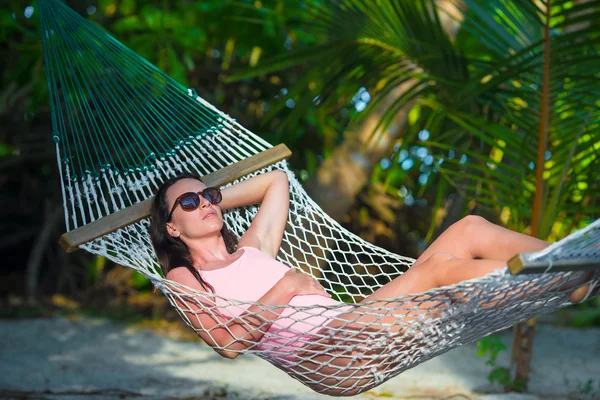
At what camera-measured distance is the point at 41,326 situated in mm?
4086

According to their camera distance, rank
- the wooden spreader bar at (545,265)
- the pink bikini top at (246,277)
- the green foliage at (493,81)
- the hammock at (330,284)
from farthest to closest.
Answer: the green foliage at (493,81), the pink bikini top at (246,277), the hammock at (330,284), the wooden spreader bar at (545,265)

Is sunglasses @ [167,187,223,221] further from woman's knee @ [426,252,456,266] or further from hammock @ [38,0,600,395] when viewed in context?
woman's knee @ [426,252,456,266]

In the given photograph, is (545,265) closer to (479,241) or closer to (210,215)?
(479,241)

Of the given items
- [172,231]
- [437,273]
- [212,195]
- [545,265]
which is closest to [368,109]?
[212,195]

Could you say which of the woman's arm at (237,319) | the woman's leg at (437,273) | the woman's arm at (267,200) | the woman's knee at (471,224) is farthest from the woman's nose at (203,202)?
Result: the woman's knee at (471,224)

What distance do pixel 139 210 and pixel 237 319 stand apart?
1.81 feet

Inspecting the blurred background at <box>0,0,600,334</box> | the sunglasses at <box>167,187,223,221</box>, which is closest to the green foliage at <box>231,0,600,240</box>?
the blurred background at <box>0,0,600,334</box>

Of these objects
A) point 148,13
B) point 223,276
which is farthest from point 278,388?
point 148,13

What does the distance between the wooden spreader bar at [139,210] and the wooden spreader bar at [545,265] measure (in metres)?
1.03

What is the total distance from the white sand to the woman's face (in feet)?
A: 3.10

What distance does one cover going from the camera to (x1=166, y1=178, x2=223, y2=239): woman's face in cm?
203

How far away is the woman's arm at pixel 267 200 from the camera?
215 cm

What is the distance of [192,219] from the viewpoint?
80.0 inches

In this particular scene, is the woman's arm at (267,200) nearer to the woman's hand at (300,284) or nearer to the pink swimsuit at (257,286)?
the pink swimsuit at (257,286)
